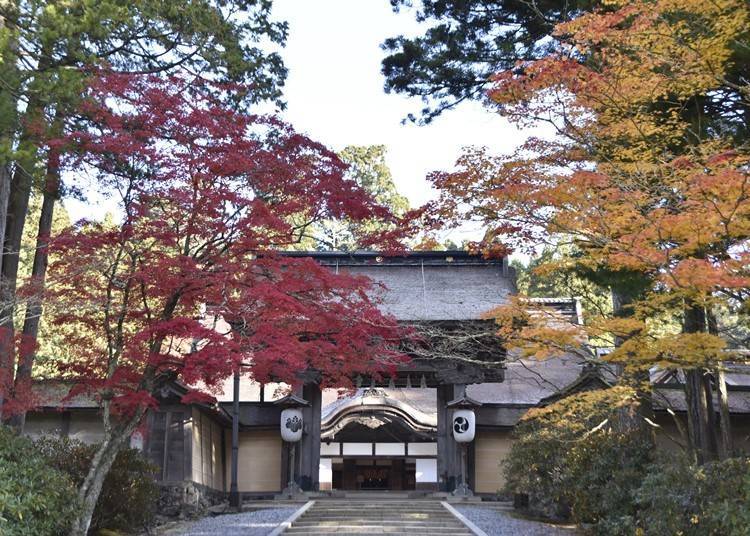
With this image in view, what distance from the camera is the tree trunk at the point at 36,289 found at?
10938 millimetres

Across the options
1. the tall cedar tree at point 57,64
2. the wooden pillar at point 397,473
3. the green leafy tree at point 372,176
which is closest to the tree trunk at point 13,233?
the tall cedar tree at point 57,64

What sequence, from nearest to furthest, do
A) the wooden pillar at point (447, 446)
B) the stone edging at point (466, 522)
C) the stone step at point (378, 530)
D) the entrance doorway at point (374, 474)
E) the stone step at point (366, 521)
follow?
the stone edging at point (466, 522) < the stone step at point (378, 530) < the stone step at point (366, 521) < the wooden pillar at point (447, 446) < the entrance doorway at point (374, 474)

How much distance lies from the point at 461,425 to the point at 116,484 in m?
9.00

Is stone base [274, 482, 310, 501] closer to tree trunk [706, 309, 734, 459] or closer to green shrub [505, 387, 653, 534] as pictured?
green shrub [505, 387, 653, 534]

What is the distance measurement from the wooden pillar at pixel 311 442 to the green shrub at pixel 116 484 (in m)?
6.44

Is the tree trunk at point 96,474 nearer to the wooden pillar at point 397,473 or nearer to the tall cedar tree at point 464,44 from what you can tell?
the tall cedar tree at point 464,44

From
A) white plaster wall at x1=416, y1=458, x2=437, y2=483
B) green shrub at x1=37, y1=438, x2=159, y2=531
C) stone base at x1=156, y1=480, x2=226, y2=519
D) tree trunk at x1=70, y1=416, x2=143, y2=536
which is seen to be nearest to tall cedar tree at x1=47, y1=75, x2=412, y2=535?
tree trunk at x1=70, y1=416, x2=143, y2=536

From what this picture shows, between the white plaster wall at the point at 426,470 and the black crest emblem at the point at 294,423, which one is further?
the white plaster wall at the point at 426,470

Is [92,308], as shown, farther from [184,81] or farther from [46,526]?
[184,81]

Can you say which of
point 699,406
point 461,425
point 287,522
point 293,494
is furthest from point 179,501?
point 699,406

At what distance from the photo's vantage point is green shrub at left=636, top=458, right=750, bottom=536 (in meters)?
7.52

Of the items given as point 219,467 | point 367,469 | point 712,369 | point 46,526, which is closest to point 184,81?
point 46,526

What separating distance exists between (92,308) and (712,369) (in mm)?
7586

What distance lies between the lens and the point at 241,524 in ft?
45.5
